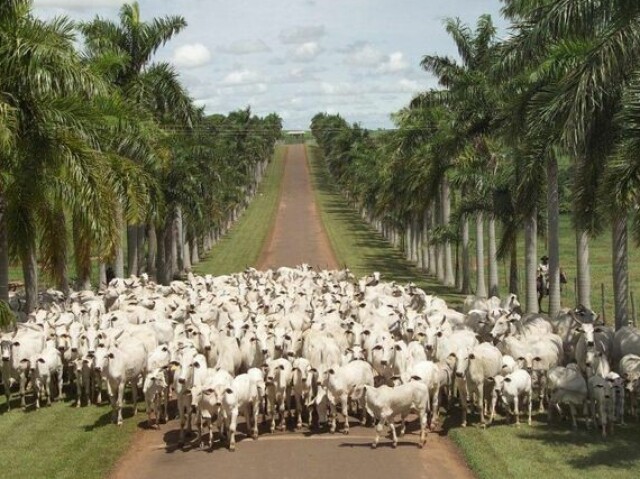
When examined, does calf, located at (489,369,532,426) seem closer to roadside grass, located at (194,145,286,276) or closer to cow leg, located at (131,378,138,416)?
cow leg, located at (131,378,138,416)

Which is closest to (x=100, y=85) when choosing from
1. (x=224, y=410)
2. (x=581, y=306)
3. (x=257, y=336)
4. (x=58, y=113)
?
(x=58, y=113)

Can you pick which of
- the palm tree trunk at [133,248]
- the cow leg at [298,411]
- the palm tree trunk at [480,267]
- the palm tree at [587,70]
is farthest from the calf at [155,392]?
the palm tree trunk at [480,267]

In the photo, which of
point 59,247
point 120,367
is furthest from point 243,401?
point 59,247

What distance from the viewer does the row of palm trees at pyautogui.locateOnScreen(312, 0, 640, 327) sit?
18797mm

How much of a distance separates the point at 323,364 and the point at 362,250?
49.4 metres

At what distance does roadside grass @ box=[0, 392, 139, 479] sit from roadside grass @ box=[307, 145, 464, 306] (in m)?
23.1

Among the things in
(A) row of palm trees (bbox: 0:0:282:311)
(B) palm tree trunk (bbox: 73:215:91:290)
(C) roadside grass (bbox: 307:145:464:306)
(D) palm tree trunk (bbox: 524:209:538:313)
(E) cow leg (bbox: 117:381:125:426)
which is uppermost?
(A) row of palm trees (bbox: 0:0:282:311)

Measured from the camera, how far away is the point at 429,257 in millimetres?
57531

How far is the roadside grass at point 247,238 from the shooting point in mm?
60875

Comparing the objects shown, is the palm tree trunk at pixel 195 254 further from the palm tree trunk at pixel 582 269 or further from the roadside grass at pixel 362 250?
the palm tree trunk at pixel 582 269

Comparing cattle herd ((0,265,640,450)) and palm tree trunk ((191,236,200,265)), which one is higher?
cattle herd ((0,265,640,450))

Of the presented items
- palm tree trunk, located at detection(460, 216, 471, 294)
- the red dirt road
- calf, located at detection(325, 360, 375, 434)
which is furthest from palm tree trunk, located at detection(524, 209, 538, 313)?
the red dirt road

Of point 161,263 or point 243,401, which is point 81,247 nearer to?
point 243,401

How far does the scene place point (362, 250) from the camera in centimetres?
6962
